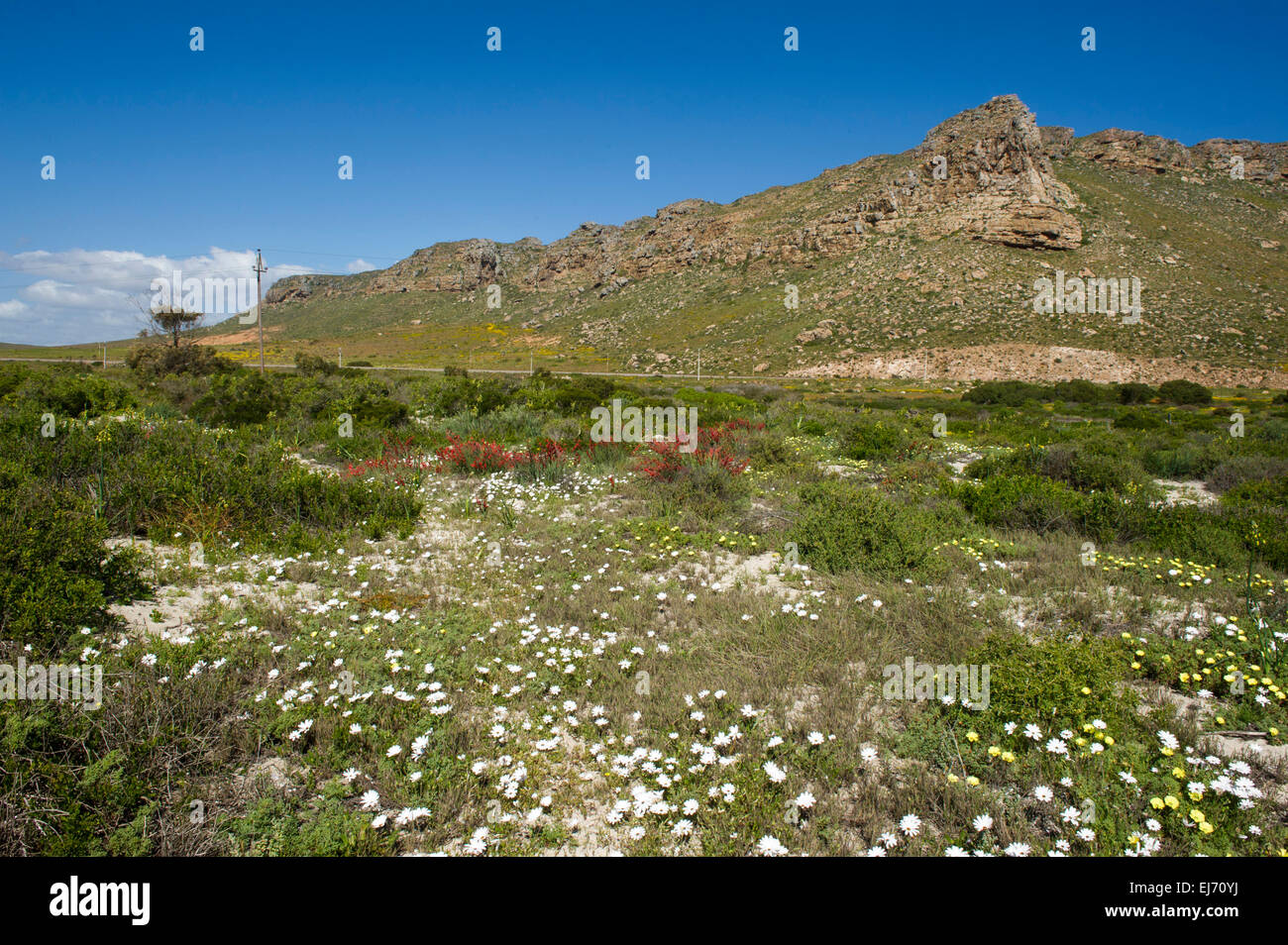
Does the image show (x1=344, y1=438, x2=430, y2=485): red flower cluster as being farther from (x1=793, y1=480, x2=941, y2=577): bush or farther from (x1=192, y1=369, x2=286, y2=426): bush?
(x1=793, y1=480, x2=941, y2=577): bush

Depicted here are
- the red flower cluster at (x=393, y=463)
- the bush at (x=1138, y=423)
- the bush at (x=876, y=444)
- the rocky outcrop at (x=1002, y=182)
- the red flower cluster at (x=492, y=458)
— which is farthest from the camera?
the rocky outcrop at (x=1002, y=182)

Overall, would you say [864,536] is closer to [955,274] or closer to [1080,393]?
[1080,393]

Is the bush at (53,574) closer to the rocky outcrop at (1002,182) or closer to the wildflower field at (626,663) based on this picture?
the wildflower field at (626,663)

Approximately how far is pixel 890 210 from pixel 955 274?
58.7ft

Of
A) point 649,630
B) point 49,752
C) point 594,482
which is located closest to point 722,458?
point 594,482

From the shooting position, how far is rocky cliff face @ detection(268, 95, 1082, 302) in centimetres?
6438

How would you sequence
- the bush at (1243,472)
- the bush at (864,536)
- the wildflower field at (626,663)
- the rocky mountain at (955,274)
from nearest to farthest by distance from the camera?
the wildflower field at (626,663) → the bush at (864,536) → the bush at (1243,472) → the rocky mountain at (955,274)

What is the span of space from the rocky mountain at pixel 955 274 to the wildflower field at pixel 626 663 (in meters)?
47.8

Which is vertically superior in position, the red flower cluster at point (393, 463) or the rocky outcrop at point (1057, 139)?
the rocky outcrop at point (1057, 139)

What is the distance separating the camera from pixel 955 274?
59.9 metres

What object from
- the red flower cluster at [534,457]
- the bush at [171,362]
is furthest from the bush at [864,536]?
the bush at [171,362]

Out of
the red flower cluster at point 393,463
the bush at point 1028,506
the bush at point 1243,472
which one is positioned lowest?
the bush at point 1028,506

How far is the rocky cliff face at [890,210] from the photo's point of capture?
64375 mm

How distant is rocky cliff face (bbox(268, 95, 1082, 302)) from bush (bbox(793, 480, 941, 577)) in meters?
68.1
